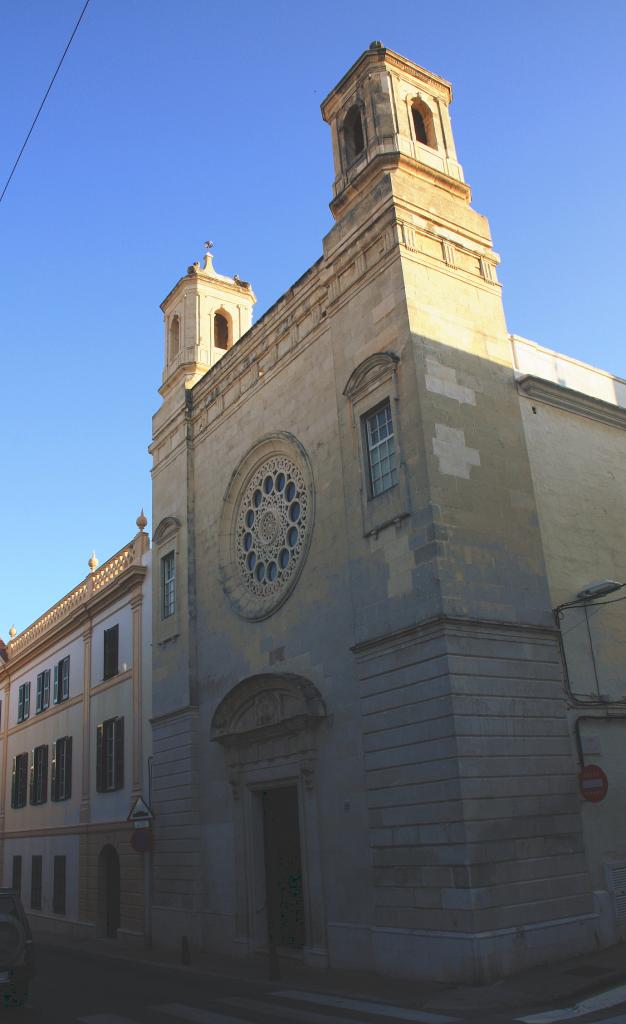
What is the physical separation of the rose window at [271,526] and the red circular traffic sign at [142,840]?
653cm

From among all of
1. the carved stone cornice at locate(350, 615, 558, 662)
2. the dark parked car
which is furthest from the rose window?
the dark parked car

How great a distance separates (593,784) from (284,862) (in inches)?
259

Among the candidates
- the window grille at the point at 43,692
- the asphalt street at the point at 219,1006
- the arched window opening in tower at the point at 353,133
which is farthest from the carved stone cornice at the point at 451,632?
the window grille at the point at 43,692

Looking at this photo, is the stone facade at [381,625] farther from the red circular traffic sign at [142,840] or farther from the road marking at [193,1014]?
the road marking at [193,1014]

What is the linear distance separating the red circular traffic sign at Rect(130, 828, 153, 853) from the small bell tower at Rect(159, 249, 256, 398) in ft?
37.7

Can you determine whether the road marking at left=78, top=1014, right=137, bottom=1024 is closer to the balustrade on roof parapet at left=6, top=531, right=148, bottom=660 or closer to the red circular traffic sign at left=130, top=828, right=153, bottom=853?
the red circular traffic sign at left=130, top=828, right=153, bottom=853

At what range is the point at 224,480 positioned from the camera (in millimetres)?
20750

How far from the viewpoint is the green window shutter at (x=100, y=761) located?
82.7 ft

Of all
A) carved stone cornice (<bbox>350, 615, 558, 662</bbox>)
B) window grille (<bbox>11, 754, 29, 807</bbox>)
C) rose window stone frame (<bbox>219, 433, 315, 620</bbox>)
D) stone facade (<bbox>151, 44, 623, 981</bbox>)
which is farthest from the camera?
window grille (<bbox>11, 754, 29, 807</bbox>)

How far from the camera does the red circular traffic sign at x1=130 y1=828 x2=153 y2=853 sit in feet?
65.8

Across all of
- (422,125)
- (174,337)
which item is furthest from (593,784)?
(174,337)

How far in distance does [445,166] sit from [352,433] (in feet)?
19.8

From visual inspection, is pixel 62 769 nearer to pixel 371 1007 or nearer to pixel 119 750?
pixel 119 750

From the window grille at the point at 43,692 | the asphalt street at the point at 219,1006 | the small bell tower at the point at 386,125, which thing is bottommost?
the asphalt street at the point at 219,1006
